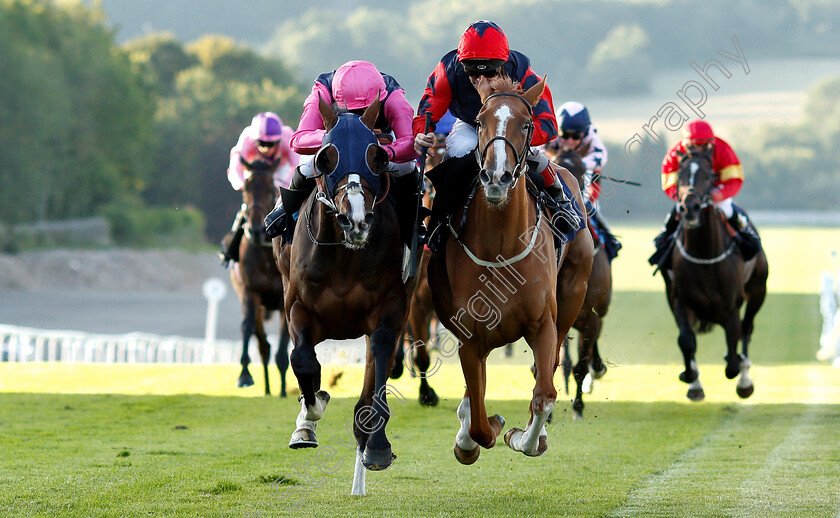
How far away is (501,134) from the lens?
202 inches

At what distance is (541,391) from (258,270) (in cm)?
544

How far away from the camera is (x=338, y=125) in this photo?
217 inches

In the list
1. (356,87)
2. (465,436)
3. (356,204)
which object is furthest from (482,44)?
(465,436)

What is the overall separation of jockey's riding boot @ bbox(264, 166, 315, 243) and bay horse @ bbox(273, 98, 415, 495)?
0.66 ft

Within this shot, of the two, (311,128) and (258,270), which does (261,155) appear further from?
(311,128)

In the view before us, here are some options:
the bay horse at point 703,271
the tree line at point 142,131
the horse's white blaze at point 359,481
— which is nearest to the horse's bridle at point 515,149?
the horse's white blaze at point 359,481

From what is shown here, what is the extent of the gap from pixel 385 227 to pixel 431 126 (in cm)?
60

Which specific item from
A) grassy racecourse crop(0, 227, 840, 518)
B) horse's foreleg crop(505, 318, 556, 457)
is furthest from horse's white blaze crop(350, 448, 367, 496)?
horse's foreleg crop(505, 318, 556, 457)

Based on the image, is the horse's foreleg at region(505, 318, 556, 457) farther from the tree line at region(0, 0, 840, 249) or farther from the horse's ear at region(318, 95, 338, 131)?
the tree line at region(0, 0, 840, 249)

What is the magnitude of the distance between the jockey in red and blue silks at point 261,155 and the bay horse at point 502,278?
4.62 m

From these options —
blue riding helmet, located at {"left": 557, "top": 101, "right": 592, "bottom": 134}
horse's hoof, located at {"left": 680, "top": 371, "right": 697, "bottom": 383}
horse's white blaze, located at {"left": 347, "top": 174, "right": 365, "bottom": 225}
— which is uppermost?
blue riding helmet, located at {"left": 557, "top": 101, "right": 592, "bottom": 134}

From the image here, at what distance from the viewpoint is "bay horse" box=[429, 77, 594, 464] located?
17.5 ft

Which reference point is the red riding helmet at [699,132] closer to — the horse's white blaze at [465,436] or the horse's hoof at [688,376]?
the horse's hoof at [688,376]

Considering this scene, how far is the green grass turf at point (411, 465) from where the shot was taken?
5.78 meters
